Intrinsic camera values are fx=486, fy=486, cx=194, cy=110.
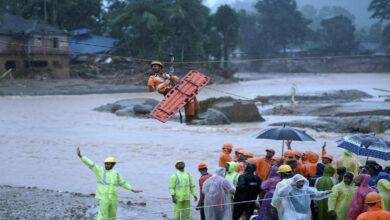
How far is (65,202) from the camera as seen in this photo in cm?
1104

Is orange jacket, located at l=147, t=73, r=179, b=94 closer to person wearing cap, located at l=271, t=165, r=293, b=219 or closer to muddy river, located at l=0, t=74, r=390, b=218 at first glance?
muddy river, located at l=0, t=74, r=390, b=218

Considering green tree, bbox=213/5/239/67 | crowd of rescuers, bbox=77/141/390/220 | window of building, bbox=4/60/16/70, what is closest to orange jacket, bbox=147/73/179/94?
crowd of rescuers, bbox=77/141/390/220

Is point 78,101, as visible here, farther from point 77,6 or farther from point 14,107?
point 77,6

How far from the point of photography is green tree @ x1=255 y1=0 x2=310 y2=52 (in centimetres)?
9056

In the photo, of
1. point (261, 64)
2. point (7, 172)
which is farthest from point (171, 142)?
point (261, 64)

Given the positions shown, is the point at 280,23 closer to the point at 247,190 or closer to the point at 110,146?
the point at 110,146

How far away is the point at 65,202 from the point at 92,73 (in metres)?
48.5

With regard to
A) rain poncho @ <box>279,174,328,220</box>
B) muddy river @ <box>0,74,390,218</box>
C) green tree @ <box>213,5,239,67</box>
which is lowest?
muddy river @ <box>0,74,390,218</box>

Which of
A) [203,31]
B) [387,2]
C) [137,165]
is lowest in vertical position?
[137,165]

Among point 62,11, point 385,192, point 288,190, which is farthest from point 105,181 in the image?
point 62,11

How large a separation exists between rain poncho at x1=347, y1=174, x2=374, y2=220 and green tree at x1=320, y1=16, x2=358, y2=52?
83302 millimetres

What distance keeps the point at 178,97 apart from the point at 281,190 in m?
4.38

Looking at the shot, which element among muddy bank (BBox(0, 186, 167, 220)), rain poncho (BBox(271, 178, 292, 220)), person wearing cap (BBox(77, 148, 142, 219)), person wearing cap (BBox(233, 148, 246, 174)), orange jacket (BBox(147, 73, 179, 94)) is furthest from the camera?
orange jacket (BBox(147, 73, 179, 94))

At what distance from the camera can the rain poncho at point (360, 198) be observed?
650 centimetres
